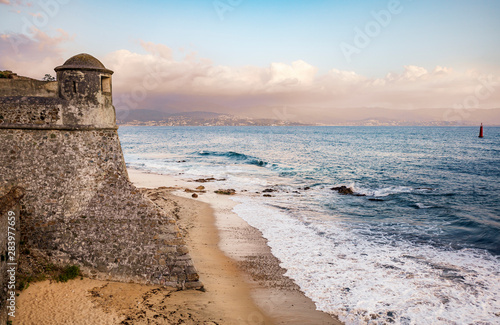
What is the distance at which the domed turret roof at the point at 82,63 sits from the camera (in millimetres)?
8719

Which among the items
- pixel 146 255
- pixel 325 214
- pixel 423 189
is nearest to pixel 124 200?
pixel 146 255

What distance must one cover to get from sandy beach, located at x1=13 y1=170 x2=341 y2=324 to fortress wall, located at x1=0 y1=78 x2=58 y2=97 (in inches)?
210

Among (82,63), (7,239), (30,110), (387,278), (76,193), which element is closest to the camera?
(7,239)

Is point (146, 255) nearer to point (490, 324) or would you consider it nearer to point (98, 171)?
point (98, 171)

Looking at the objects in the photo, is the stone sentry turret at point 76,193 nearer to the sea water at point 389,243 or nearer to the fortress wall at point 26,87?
the fortress wall at point 26,87

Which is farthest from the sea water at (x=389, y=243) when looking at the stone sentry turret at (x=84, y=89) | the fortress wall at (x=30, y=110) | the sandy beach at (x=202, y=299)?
the fortress wall at (x=30, y=110)

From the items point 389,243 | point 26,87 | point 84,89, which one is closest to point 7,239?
point 26,87

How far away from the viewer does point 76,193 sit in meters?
9.08

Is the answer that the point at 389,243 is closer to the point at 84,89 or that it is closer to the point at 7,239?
the point at 84,89

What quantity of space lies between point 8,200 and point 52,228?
1371 millimetres

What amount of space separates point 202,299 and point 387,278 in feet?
20.9

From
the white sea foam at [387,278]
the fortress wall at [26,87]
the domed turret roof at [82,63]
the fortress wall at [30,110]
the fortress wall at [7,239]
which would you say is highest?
the domed turret roof at [82,63]

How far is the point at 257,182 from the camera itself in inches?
1169

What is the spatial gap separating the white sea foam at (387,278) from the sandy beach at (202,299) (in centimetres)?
78
